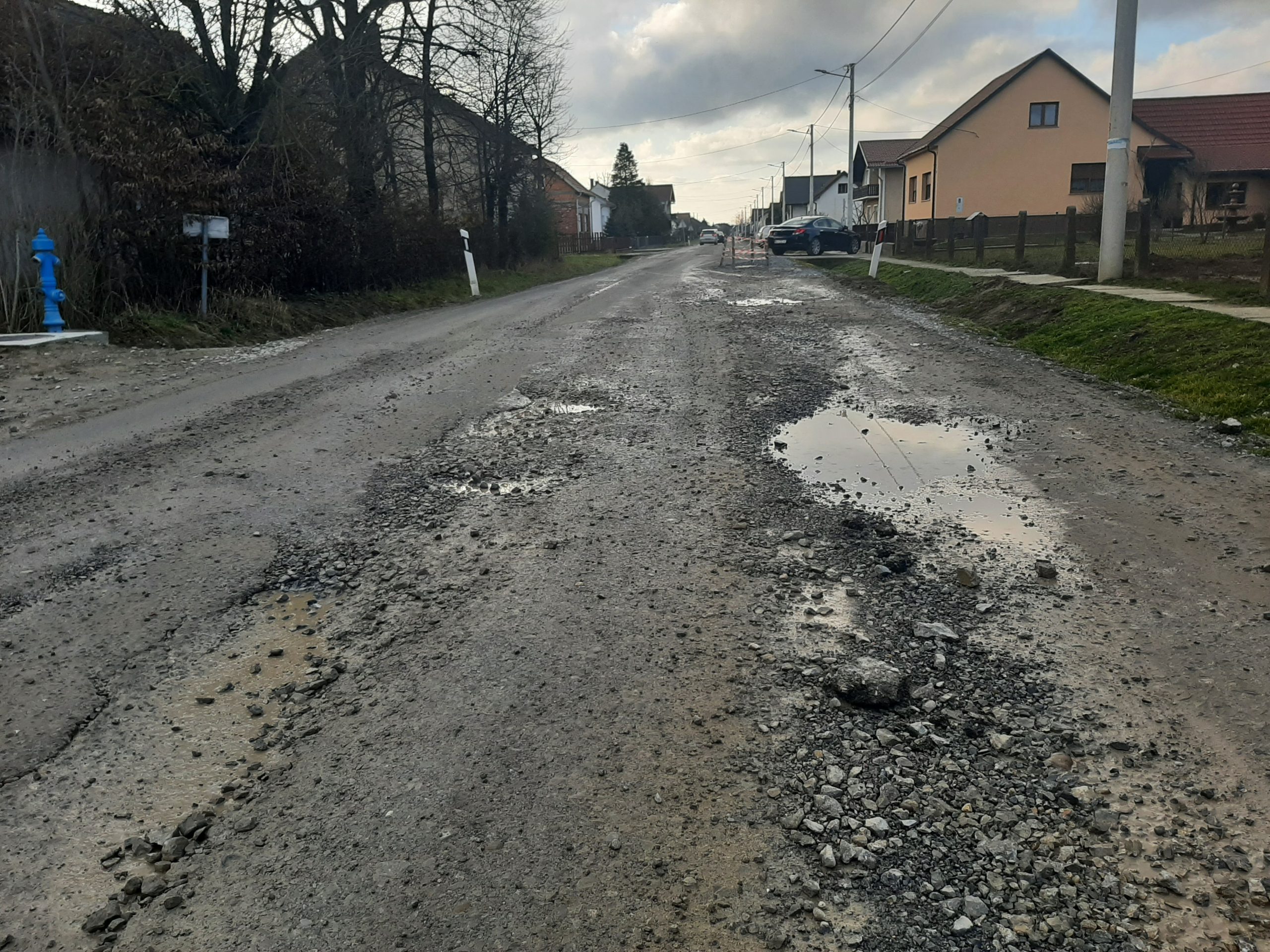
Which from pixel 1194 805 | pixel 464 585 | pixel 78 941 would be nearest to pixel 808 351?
pixel 464 585

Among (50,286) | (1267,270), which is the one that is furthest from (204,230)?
(1267,270)

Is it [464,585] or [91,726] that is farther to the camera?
[464,585]

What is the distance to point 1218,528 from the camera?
4.29 meters

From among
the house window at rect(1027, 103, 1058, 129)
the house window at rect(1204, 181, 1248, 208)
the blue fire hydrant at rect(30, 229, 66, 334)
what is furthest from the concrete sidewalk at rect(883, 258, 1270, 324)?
the house window at rect(1027, 103, 1058, 129)

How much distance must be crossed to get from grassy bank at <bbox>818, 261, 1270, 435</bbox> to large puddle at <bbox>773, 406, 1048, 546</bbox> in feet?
5.83

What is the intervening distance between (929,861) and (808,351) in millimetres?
8202

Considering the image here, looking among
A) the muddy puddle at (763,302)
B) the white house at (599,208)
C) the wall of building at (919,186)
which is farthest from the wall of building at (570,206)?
the muddy puddle at (763,302)

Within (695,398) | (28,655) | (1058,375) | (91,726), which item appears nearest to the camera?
(91,726)

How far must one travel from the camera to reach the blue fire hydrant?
10.8m

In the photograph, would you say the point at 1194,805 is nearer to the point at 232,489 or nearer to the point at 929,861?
the point at 929,861

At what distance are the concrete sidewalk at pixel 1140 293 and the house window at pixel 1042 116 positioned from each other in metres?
22.6

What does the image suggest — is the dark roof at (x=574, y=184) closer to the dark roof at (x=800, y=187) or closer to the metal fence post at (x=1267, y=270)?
the dark roof at (x=800, y=187)

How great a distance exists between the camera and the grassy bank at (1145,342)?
688 cm

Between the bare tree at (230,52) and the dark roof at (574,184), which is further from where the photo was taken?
the dark roof at (574,184)
